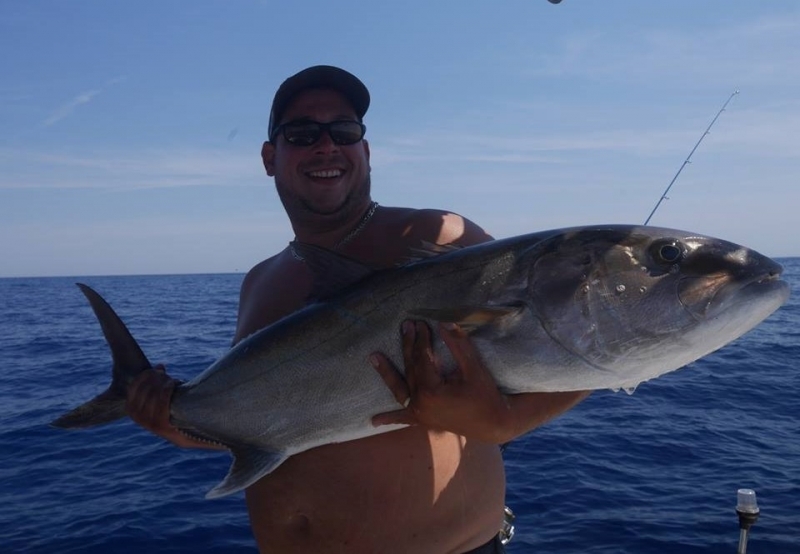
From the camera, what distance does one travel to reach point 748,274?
2207 millimetres

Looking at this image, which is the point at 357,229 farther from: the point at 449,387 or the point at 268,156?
the point at 449,387

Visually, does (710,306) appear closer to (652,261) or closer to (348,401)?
(652,261)

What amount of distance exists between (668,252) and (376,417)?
4.14 ft

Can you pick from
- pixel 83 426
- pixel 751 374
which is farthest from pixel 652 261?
pixel 751 374

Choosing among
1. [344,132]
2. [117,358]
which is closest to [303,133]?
[344,132]

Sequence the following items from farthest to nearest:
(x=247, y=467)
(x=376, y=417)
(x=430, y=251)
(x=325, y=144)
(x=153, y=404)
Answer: (x=325, y=144), (x=153, y=404), (x=247, y=467), (x=430, y=251), (x=376, y=417)

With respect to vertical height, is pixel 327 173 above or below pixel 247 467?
above

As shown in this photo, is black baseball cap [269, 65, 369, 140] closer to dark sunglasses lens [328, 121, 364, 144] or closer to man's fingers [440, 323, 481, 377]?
dark sunglasses lens [328, 121, 364, 144]

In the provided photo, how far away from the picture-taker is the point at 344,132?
3615 mm

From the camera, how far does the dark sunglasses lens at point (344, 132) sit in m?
3.61

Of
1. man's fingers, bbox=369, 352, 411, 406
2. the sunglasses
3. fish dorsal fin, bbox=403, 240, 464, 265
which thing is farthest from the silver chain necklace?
man's fingers, bbox=369, 352, 411, 406

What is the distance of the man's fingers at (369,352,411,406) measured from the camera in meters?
2.57

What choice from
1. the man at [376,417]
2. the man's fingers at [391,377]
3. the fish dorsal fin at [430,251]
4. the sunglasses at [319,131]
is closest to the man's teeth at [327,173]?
the man at [376,417]

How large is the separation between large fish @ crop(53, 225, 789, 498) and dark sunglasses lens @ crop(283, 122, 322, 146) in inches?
37.3
